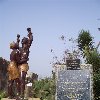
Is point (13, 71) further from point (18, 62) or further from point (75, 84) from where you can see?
point (75, 84)

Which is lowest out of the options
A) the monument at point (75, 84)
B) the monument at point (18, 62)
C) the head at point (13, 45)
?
the monument at point (75, 84)

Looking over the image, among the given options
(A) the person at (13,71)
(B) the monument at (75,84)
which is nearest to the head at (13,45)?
(A) the person at (13,71)

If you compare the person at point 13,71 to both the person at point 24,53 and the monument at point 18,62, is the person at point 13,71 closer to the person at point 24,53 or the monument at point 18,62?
the monument at point 18,62

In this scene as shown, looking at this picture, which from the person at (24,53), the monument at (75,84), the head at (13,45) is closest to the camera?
the monument at (75,84)

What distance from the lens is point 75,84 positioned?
930 cm

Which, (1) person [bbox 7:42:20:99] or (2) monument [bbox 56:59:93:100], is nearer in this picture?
(2) monument [bbox 56:59:93:100]

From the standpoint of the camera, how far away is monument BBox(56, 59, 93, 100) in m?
9.27

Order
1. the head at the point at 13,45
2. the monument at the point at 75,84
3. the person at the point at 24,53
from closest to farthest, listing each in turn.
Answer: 1. the monument at the point at 75,84
2. the person at the point at 24,53
3. the head at the point at 13,45

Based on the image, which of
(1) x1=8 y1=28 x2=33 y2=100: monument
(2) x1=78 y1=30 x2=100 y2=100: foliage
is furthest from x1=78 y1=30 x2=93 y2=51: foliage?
(1) x1=8 y1=28 x2=33 y2=100: monument

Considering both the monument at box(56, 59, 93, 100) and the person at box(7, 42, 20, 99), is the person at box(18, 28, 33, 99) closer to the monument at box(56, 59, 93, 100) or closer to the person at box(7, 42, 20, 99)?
the person at box(7, 42, 20, 99)

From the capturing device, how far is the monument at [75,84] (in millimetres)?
9273

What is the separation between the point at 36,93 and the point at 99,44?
18.4 ft

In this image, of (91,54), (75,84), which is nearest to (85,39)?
(91,54)

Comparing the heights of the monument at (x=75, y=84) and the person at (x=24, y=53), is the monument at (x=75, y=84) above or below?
below
